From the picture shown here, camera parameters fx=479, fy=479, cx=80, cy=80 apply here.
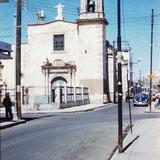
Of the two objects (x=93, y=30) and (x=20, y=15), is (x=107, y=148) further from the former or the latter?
(x=93, y=30)

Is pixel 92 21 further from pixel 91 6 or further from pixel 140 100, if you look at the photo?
pixel 140 100

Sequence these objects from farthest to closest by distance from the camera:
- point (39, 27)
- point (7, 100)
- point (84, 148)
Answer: point (39, 27) → point (7, 100) → point (84, 148)

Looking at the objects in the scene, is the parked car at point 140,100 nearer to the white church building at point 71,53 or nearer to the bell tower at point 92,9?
the white church building at point 71,53

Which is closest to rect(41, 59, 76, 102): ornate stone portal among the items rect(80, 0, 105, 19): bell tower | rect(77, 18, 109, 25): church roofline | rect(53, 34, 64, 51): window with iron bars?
rect(53, 34, 64, 51): window with iron bars

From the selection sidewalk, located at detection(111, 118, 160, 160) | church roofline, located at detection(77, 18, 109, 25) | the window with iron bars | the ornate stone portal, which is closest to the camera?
sidewalk, located at detection(111, 118, 160, 160)

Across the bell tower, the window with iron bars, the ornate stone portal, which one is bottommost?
the ornate stone portal

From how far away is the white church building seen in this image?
61.1m

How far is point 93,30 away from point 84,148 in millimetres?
49028

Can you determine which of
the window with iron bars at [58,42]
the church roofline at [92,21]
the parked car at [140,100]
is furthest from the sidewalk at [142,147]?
the window with iron bars at [58,42]

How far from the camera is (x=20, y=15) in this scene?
2461cm

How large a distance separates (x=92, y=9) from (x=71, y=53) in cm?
661

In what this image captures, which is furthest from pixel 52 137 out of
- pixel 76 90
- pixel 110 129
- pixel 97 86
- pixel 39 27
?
pixel 39 27

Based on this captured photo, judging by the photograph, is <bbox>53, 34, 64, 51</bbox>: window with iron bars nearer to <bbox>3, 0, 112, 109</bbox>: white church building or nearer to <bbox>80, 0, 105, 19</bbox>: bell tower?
<bbox>3, 0, 112, 109</bbox>: white church building

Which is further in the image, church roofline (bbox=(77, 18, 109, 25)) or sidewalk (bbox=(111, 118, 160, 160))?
church roofline (bbox=(77, 18, 109, 25))
